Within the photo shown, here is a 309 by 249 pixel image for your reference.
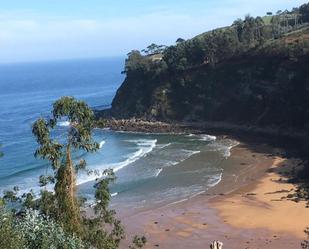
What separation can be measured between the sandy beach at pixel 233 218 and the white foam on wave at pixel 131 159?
12.4 meters

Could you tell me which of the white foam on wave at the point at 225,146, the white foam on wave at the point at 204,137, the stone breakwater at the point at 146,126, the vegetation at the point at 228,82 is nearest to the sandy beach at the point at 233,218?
the white foam on wave at the point at 225,146

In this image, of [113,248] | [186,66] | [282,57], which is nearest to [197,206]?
[113,248]

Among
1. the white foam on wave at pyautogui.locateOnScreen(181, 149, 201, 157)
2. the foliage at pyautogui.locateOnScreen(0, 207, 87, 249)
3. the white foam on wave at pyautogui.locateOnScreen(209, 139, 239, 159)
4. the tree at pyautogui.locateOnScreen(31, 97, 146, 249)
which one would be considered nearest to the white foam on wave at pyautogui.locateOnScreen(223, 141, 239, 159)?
the white foam on wave at pyautogui.locateOnScreen(209, 139, 239, 159)

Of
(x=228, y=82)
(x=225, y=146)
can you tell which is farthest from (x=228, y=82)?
(x=225, y=146)

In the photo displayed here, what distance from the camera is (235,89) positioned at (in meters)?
80.8

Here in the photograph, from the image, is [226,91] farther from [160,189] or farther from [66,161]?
[66,161]

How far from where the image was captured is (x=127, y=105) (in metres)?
92.7

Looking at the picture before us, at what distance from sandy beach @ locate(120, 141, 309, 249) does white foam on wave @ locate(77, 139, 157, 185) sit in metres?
12.4

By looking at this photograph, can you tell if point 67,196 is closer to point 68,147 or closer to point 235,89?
point 68,147

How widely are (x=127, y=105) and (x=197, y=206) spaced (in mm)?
51028

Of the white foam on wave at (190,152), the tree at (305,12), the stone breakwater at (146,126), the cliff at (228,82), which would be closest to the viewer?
the white foam on wave at (190,152)

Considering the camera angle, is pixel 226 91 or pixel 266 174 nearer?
pixel 266 174

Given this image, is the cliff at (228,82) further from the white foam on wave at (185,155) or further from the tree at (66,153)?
the tree at (66,153)

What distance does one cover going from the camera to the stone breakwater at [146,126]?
79.5m
